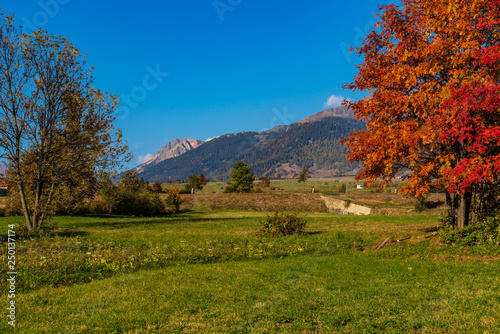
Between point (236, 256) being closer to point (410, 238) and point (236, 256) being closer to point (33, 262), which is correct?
point (33, 262)

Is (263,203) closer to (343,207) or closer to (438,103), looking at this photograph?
(343,207)

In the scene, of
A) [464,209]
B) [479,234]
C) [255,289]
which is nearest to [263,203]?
[464,209]

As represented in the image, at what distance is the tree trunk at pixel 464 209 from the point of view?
14.0 m

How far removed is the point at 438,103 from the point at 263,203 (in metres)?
39.6

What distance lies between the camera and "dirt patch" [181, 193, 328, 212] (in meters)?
50.3

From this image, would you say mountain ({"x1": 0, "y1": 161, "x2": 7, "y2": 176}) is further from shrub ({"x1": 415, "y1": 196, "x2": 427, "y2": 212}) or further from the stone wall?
shrub ({"x1": 415, "y1": 196, "x2": 427, "y2": 212})

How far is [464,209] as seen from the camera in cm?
1398

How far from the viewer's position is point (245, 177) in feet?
211

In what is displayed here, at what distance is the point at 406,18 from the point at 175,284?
14.6m

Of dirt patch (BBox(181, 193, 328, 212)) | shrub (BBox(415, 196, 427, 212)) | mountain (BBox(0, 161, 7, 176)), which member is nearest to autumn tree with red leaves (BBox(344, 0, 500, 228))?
mountain (BBox(0, 161, 7, 176))

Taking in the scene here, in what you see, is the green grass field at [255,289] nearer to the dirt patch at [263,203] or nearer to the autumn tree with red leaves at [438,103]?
the autumn tree with red leaves at [438,103]

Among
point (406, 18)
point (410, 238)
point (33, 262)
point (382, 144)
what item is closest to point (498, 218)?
point (410, 238)

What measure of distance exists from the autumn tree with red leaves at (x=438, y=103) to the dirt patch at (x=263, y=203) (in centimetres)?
3528

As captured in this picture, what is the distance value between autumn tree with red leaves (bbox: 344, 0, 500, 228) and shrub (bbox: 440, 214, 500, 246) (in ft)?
1.72
